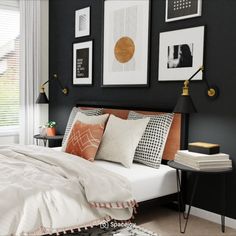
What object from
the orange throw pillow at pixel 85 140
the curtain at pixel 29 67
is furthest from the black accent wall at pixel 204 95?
the curtain at pixel 29 67

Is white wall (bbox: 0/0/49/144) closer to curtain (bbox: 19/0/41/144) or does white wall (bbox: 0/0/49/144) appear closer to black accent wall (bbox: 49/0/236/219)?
curtain (bbox: 19/0/41/144)

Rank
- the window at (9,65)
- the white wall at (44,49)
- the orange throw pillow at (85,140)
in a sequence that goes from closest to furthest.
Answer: the orange throw pillow at (85,140), the window at (9,65), the white wall at (44,49)

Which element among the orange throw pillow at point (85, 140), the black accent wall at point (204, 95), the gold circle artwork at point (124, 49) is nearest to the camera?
the black accent wall at point (204, 95)

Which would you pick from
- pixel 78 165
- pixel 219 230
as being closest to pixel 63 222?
pixel 78 165

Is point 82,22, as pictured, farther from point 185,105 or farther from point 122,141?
point 185,105

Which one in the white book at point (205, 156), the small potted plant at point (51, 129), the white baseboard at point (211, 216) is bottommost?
the white baseboard at point (211, 216)

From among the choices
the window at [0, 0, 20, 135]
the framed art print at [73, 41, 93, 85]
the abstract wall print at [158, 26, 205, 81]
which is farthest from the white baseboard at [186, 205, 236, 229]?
the window at [0, 0, 20, 135]

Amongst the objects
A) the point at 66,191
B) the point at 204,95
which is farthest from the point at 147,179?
the point at 204,95

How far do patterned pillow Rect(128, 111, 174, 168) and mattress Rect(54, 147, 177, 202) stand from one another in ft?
0.23

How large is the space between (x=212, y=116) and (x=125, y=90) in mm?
1190

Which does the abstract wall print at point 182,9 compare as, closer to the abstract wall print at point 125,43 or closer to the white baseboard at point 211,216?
the abstract wall print at point 125,43

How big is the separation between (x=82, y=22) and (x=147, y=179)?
Answer: 8.35 ft

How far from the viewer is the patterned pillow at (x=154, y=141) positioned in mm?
3225

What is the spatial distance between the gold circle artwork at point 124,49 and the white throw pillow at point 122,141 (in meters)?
0.85
